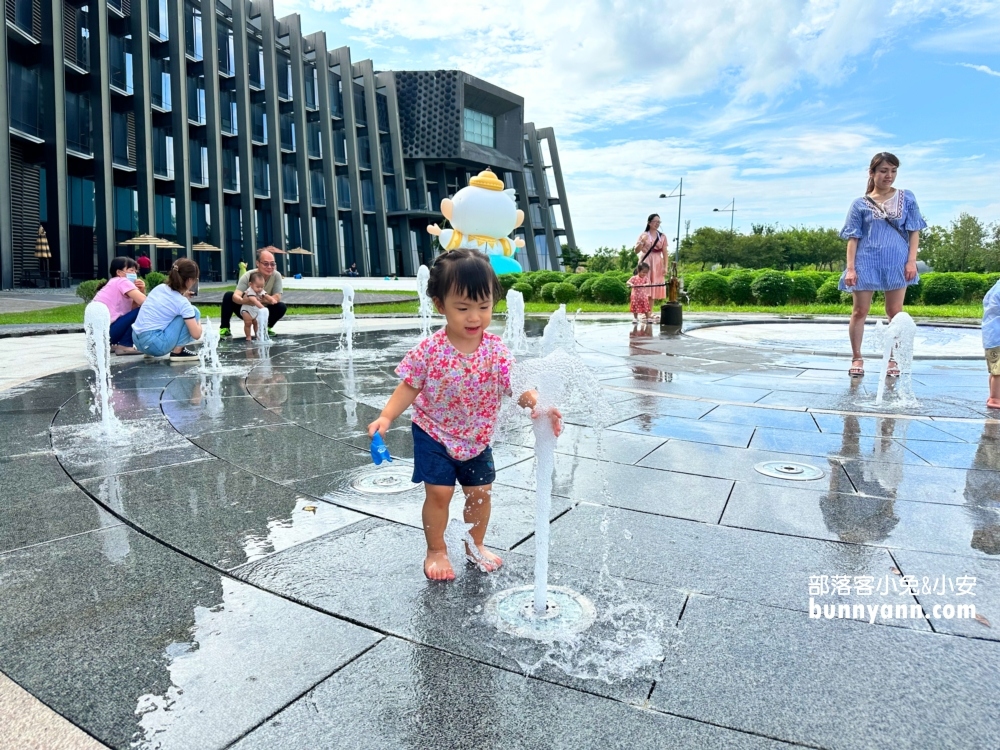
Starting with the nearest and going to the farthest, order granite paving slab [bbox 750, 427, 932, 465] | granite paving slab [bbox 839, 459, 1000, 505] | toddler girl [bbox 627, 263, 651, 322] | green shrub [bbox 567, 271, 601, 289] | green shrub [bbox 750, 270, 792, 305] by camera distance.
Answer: granite paving slab [bbox 839, 459, 1000, 505]
granite paving slab [bbox 750, 427, 932, 465]
toddler girl [bbox 627, 263, 651, 322]
green shrub [bbox 750, 270, 792, 305]
green shrub [bbox 567, 271, 601, 289]

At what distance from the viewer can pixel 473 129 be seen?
2510 inches

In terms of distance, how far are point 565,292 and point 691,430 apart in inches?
745

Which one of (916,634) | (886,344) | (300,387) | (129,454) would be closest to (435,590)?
(916,634)

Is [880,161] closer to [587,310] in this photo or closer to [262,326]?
[262,326]

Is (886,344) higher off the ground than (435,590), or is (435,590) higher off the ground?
(886,344)

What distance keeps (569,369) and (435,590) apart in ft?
3.12

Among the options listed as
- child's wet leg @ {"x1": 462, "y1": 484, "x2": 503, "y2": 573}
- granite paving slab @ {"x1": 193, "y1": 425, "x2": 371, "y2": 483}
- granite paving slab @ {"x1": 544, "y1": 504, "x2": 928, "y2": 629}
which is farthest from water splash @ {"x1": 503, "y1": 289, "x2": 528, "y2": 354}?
child's wet leg @ {"x1": 462, "y1": 484, "x2": 503, "y2": 573}

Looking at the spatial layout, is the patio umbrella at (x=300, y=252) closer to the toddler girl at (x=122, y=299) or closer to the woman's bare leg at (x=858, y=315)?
the toddler girl at (x=122, y=299)

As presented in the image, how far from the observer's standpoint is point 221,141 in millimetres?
41688

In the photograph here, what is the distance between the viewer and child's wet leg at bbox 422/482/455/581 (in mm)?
2654

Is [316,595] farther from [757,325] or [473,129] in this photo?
[473,129]

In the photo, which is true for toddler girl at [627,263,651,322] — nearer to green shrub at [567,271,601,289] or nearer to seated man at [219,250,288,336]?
seated man at [219,250,288,336]

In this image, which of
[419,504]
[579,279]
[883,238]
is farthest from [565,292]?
[419,504]

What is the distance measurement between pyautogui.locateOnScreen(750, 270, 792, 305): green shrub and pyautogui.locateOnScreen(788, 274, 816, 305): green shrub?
0.24 metres
